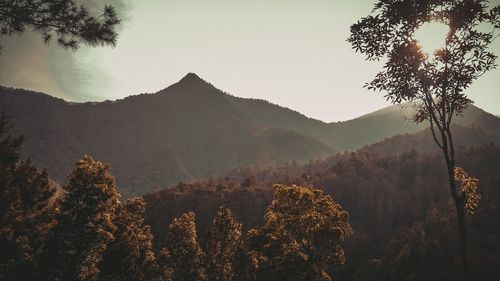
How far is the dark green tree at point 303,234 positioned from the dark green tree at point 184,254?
6.23 meters

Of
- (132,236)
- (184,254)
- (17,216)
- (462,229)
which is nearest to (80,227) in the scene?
(132,236)

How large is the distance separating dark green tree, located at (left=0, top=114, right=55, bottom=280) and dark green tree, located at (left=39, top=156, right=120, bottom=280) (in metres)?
2.56

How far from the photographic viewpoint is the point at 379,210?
15650cm

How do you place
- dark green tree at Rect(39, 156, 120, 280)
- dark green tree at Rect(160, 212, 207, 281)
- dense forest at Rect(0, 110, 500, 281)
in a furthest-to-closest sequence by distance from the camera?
1. dark green tree at Rect(160, 212, 207, 281)
2. dense forest at Rect(0, 110, 500, 281)
3. dark green tree at Rect(39, 156, 120, 280)

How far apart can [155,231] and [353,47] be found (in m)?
128

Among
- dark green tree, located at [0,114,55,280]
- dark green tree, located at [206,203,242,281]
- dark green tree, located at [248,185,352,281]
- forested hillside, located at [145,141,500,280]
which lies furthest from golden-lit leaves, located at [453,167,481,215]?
forested hillside, located at [145,141,500,280]

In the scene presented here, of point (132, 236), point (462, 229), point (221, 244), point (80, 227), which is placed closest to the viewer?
point (462, 229)

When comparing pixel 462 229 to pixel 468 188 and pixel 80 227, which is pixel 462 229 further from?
pixel 80 227

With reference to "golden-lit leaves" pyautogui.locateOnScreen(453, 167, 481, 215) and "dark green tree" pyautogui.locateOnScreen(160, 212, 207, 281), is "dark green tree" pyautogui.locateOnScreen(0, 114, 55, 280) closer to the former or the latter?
"dark green tree" pyautogui.locateOnScreen(160, 212, 207, 281)

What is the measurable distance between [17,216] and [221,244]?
1510 centimetres

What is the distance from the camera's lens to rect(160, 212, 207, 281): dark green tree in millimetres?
30359

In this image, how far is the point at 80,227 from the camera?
2247 cm

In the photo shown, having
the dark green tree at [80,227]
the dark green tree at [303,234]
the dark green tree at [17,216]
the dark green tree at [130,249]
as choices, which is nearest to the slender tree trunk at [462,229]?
the dark green tree at [303,234]

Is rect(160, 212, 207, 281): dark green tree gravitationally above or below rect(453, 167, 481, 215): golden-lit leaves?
below
